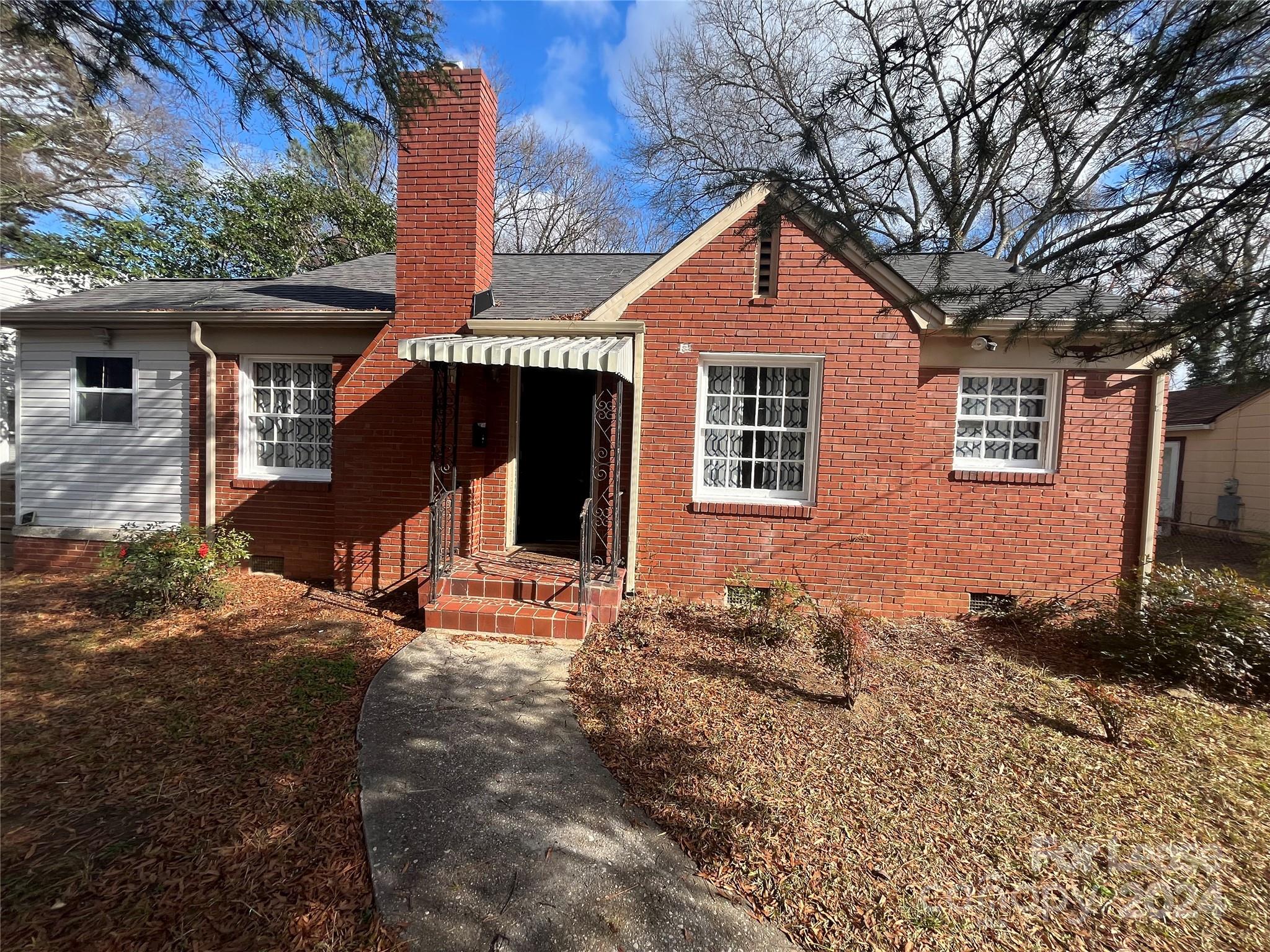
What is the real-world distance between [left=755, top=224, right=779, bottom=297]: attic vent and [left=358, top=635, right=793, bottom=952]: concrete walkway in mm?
4659

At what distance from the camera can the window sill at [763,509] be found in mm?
6102

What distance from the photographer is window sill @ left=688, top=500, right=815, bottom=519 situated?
6102 mm

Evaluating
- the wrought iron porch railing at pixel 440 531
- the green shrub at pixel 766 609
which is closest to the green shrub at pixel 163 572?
the wrought iron porch railing at pixel 440 531

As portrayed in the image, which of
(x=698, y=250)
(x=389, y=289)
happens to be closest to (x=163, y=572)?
(x=389, y=289)

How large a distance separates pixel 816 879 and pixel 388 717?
2.76 m

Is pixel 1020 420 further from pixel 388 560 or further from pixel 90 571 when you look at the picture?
pixel 90 571

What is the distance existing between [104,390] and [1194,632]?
12503 millimetres

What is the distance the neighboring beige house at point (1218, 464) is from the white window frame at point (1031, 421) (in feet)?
30.7

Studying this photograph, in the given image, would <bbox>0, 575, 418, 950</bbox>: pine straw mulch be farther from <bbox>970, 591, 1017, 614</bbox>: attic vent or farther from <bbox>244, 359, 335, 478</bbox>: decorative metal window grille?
<bbox>970, 591, 1017, 614</bbox>: attic vent

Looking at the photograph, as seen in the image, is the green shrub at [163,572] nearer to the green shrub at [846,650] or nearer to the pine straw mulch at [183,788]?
the pine straw mulch at [183,788]

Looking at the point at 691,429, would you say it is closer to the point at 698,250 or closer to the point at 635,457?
the point at 635,457

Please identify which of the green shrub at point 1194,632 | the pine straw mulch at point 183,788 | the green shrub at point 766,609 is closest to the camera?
the pine straw mulch at point 183,788

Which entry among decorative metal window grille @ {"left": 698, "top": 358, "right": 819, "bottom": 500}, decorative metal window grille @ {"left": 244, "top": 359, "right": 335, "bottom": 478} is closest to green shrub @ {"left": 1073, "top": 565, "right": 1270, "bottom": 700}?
decorative metal window grille @ {"left": 698, "top": 358, "right": 819, "bottom": 500}

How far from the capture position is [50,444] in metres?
7.53
